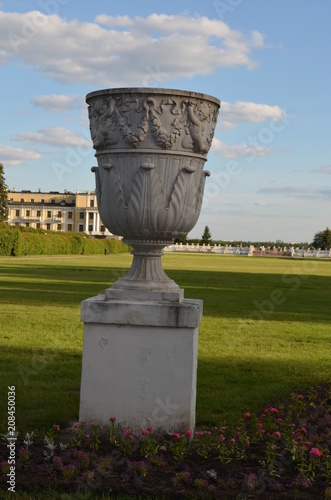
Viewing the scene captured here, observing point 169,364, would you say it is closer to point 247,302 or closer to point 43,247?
point 247,302

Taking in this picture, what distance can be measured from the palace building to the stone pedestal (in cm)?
12266

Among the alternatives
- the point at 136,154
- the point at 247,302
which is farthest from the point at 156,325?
the point at 247,302

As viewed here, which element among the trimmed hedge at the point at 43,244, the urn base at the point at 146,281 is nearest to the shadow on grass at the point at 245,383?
the urn base at the point at 146,281

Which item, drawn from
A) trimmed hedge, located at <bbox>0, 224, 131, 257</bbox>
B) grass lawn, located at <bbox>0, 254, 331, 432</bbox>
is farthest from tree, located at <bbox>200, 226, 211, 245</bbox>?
grass lawn, located at <bbox>0, 254, 331, 432</bbox>

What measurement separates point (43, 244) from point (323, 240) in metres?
67.5

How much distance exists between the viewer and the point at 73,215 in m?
131

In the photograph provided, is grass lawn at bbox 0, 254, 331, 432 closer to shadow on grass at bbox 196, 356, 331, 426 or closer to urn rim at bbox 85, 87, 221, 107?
shadow on grass at bbox 196, 356, 331, 426

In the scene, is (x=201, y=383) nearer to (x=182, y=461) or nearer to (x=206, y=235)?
(x=182, y=461)

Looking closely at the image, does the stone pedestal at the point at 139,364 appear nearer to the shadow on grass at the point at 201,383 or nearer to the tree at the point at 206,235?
the shadow on grass at the point at 201,383

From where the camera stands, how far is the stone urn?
17.4 ft

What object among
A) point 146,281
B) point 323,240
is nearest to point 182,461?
point 146,281

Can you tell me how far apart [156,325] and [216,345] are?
534 centimetres

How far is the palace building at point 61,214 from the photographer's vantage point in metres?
129

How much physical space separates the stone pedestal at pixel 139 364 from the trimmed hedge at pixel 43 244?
4552 centimetres
